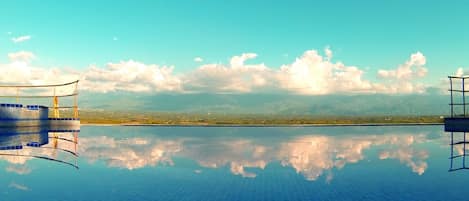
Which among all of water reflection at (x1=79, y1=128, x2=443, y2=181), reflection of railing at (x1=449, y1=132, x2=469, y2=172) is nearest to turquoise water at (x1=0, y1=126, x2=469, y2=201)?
water reflection at (x1=79, y1=128, x2=443, y2=181)

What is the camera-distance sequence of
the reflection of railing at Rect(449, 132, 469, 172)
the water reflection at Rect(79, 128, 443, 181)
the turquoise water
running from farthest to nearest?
the reflection of railing at Rect(449, 132, 469, 172) < the water reflection at Rect(79, 128, 443, 181) < the turquoise water

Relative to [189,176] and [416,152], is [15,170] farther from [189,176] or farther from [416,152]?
[416,152]

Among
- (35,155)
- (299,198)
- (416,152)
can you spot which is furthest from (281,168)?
(35,155)

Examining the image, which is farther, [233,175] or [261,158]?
[261,158]

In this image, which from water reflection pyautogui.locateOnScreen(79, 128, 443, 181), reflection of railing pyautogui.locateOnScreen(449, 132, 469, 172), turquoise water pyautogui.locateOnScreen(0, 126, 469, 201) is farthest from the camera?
reflection of railing pyautogui.locateOnScreen(449, 132, 469, 172)

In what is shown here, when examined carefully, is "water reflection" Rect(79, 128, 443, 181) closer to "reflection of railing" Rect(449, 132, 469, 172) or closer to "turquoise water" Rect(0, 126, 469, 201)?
"turquoise water" Rect(0, 126, 469, 201)

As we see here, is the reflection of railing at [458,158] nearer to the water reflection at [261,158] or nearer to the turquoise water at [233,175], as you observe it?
the turquoise water at [233,175]

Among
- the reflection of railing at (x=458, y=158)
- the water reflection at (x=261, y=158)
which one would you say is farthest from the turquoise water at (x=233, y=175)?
the reflection of railing at (x=458, y=158)

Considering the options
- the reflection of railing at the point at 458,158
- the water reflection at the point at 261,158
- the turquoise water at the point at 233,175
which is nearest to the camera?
the turquoise water at the point at 233,175

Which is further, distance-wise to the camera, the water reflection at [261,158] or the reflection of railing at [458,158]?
the reflection of railing at [458,158]

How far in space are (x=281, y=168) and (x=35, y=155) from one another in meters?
26.1

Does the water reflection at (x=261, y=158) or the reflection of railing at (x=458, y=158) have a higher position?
the water reflection at (x=261, y=158)

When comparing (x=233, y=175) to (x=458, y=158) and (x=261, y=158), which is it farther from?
(x=458, y=158)

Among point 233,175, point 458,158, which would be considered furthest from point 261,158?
point 458,158
